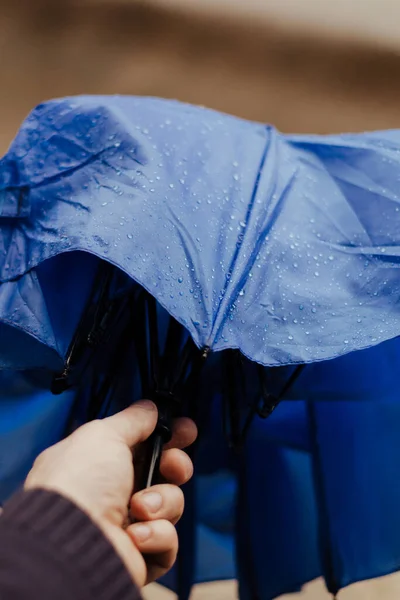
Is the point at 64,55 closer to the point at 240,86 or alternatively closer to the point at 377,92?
the point at 240,86

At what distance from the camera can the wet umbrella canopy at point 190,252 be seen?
418 mm

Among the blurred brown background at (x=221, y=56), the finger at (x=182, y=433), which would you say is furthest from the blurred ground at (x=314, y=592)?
the blurred brown background at (x=221, y=56)

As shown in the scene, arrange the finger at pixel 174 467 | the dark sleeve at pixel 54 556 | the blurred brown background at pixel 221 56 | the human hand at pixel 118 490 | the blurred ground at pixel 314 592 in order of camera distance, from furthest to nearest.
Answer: the blurred brown background at pixel 221 56, the blurred ground at pixel 314 592, the finger at pixel 174 467, the human hand at pixel 118 490, the dark sleeve at pixel 54 556

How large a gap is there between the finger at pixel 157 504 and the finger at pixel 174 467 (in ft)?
0.13

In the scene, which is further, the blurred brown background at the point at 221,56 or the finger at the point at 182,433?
the blurred brown background at the point at 221,56

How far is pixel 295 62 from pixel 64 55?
0.55 metres

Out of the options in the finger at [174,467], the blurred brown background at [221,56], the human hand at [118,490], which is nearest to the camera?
the human hand at [118,490]

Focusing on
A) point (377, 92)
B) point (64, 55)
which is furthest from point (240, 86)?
point (64, 55)

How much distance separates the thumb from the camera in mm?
414

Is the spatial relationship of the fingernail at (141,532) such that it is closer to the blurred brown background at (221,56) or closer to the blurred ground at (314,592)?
the blurred ground at (314,592)

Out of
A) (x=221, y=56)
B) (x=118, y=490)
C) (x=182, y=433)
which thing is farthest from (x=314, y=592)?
(x=221, y=56)

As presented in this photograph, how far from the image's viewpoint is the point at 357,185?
0.54 m

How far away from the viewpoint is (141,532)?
14.6 inches

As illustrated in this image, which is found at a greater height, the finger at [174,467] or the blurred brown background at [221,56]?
the blurred brown background at [221,56]
